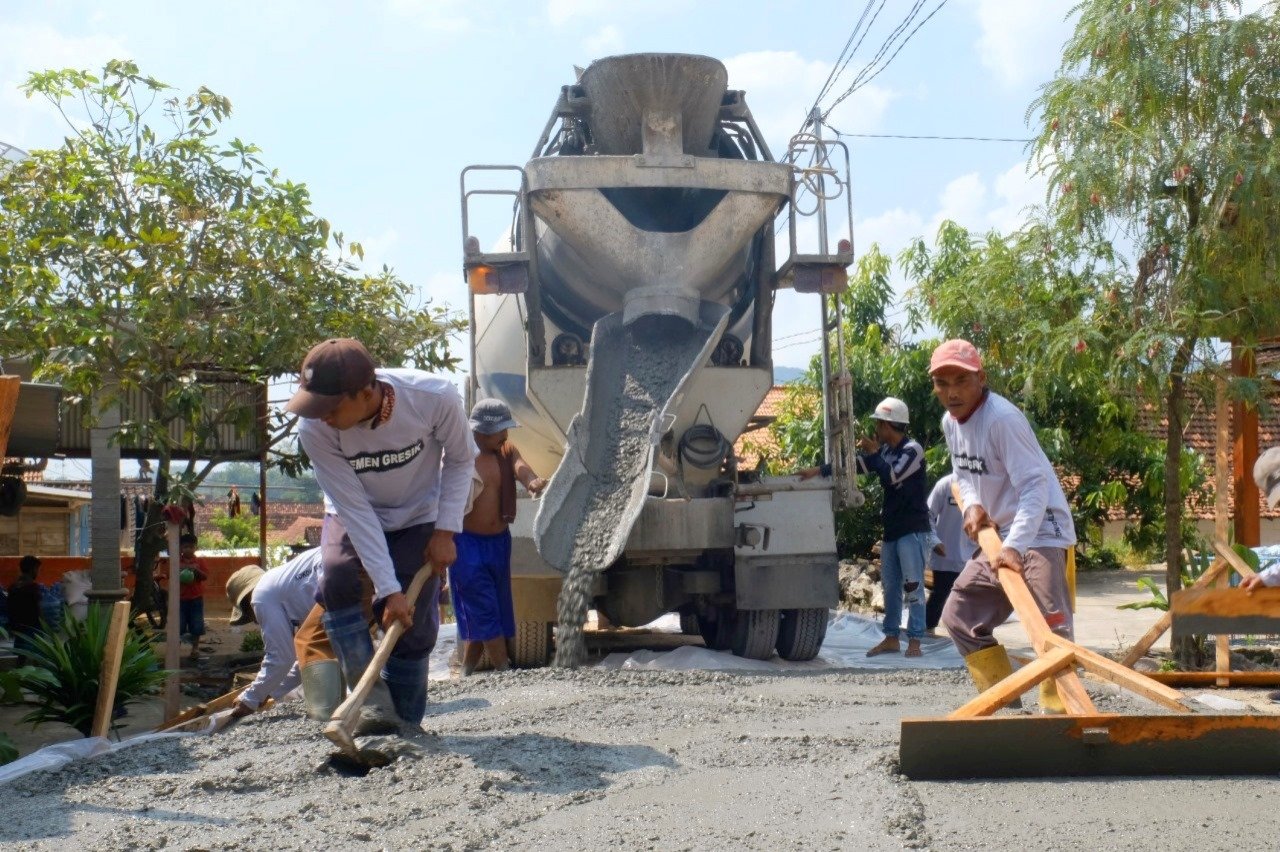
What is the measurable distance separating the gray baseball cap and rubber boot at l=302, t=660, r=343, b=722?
9.20ft

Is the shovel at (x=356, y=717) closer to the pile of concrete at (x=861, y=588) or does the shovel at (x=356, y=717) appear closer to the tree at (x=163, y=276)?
the tree at (x=163, y=276)

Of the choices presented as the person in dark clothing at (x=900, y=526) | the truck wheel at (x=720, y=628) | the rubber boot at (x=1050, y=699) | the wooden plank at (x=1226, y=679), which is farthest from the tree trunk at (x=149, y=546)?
the rubber boot at (x=1050, y=699)

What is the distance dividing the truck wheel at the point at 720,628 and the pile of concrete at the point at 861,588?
4331 mm

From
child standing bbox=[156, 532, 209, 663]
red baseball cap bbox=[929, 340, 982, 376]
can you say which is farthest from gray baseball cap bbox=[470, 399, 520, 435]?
child standing bbox=[156, 532, 209, 663]

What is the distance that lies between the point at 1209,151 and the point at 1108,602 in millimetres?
7042

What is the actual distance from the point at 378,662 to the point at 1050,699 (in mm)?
2132

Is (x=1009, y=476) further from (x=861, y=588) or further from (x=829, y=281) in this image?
(x=861, y=588)

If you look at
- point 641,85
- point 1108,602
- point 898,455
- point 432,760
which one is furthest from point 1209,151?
point 1108,602

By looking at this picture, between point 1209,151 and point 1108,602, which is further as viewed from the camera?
point 1108,602

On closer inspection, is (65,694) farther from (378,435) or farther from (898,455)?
(898,455)

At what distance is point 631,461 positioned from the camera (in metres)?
7.46

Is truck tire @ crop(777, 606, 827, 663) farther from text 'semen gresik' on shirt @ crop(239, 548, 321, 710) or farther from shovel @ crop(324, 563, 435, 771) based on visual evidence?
shovel @ crop(324, 563, 435, 771)

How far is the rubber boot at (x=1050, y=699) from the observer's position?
440cm

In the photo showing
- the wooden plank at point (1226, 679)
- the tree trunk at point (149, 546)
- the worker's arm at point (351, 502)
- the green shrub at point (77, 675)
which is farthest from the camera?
the tree trunk at point (149, 546)
